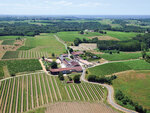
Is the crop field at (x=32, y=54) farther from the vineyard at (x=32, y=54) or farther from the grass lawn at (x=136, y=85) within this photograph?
the grass lawn at (x=136, y=85)

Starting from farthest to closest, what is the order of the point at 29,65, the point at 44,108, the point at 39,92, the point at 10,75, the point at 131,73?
the point at 29,65
the point at 131,73
the point at 10,75
the point at 39,92
the point at 44,108

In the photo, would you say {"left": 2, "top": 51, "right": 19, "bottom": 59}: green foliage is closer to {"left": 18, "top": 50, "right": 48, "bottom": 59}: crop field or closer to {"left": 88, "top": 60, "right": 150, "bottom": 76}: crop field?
{"left": 18, "top": 50, "right": 48, "bottom": 59}: crop field

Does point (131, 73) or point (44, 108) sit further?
point (131, 73)

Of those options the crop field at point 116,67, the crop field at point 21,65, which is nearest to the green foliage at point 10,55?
the crop field at point 21,65

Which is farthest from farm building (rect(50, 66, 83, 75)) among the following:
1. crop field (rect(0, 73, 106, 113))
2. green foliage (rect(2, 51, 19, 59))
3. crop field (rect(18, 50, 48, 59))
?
green foliage (rect(2, 51, 19, 59))

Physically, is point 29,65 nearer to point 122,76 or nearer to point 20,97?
point 20,97

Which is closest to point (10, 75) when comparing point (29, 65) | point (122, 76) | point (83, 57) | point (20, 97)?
point (29, 65)
